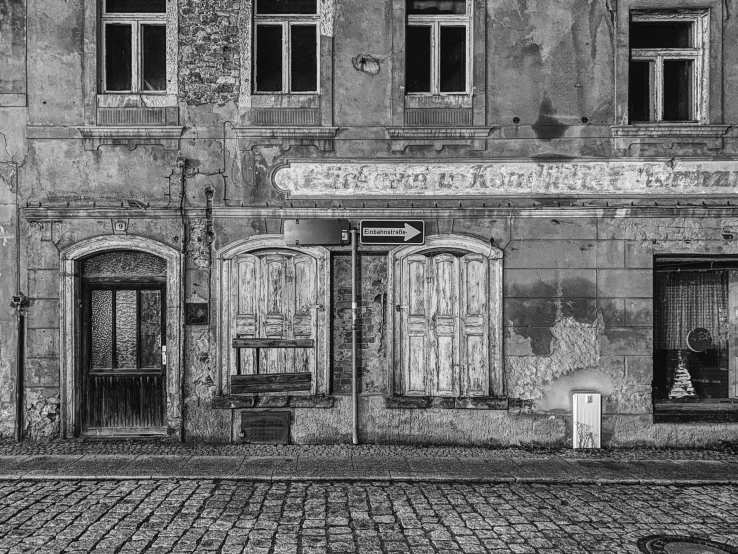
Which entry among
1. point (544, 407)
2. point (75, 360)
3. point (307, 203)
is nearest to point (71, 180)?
point (75, 360)

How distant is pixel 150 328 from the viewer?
28.5ft

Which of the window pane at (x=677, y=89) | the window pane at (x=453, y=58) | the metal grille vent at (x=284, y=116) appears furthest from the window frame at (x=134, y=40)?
the window pane at (x=677, y=89)

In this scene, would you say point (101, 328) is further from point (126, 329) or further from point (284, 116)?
point (284, 116)

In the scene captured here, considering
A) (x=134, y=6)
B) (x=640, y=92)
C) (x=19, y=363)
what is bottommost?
(x=19, y=363)

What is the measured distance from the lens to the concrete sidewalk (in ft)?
22.8

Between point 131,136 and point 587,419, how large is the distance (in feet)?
24.7

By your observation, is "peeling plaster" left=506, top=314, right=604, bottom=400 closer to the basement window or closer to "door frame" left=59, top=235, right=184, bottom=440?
the basement window

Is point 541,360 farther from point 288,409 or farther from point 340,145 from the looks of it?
point 340,145

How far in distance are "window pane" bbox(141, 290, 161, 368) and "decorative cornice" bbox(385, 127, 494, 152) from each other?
13.4 ft

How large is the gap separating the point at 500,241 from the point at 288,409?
384 centimetres

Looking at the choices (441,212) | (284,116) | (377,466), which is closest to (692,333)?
(441,212)

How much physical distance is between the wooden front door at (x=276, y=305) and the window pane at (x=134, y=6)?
3800 millimetres

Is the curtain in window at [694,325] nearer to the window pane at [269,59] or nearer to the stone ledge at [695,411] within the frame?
the stone ledge at [695,411]

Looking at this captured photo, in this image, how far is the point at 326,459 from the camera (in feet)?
25.2
